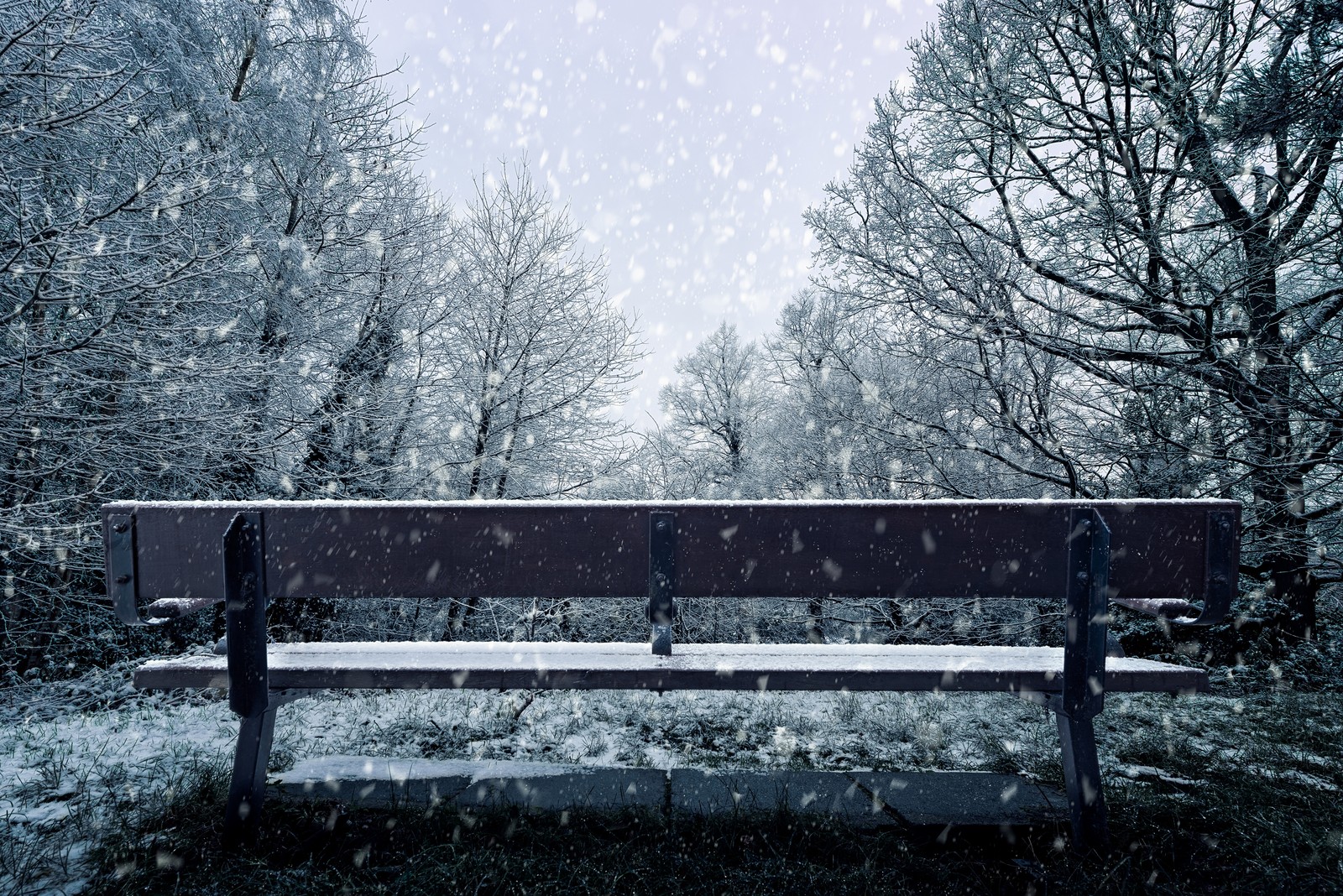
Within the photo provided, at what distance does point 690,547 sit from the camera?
2137 mm

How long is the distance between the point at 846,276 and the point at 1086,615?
488 cm

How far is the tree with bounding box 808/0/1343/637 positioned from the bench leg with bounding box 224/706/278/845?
5238 millimetres

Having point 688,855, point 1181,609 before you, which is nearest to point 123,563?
point 688,855

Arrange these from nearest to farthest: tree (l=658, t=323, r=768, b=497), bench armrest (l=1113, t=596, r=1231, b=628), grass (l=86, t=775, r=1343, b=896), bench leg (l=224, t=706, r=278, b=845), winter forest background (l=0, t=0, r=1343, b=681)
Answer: grass (l=86, t=775, r=1343, b=896), bench leg (l=224, t=706, r=278, b=845), bench armrest (l=1113, t=596, r=1231, b=628), winter forest background (l=0, t=0, r=1343, b=681), tree (l=658, t=323, r=768, b=497)

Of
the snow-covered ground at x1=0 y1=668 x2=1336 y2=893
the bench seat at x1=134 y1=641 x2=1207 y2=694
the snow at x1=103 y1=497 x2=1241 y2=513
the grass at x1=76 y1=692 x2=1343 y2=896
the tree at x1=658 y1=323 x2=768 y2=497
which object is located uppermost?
the tree at x1=658 y1=323 x2=768 y2=497

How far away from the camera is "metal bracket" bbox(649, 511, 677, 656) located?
207 centimetres

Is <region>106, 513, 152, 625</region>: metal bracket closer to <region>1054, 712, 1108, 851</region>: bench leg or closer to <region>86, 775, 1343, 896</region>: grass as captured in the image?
<region>86, 775, 1343, 896</region>: grass

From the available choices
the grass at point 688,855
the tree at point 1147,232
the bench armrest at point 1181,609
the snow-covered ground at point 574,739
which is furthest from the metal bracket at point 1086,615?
the tree at point 1147,232

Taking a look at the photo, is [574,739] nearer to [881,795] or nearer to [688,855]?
[688,855]

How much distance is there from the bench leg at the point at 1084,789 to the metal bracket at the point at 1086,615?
0.06 m

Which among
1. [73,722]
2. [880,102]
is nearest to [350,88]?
[880,102]

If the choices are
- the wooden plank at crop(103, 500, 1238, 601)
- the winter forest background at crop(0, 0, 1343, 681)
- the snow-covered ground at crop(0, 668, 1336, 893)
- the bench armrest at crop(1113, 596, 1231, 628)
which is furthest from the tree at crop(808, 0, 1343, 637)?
the wooden plank at crop(103, 500, 1238, 601)

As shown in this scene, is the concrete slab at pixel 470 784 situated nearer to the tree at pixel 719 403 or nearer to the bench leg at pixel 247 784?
the bench leg at pixel 247 784

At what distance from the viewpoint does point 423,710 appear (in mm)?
3744
